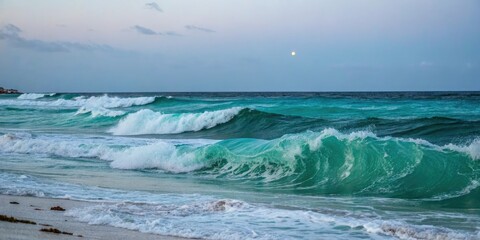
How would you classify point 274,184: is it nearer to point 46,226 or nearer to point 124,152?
point 124,152

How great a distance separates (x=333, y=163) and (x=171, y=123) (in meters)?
14.8

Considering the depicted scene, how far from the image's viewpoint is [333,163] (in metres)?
13.2

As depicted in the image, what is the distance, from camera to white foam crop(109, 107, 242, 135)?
87.1 feet

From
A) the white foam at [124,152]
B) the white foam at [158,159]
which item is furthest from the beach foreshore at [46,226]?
the white foam at [124,152]

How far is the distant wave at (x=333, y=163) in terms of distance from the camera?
1130cm

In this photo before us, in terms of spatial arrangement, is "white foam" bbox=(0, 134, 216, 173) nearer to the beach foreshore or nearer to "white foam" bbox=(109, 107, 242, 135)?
the beach foreshore

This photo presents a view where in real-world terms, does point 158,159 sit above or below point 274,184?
above

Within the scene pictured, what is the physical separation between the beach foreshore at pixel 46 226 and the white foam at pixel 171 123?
17.7 m

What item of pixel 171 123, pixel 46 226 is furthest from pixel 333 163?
pixel 171 123

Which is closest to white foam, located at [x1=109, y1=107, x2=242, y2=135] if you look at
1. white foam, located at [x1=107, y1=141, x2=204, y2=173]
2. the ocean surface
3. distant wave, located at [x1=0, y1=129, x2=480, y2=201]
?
the ocean surface

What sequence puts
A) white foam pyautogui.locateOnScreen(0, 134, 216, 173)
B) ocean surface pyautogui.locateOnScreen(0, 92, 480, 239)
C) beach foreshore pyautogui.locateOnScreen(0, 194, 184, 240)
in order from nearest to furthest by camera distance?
beach foreshore pyautogui.locateOnScreen(0, 194, 184, 240) < ocean surface pyautogui.locateOnScreen(0, 92, 480, 239) < white foam pyautogui.locateOnScreen(0, 134, 216, 173)

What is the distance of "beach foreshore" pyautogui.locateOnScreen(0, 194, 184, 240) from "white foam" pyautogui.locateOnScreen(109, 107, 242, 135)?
57.9 feet

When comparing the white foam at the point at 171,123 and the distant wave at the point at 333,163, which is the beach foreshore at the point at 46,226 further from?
the white foam at the point at 171,123

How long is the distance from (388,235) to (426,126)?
1508cm
